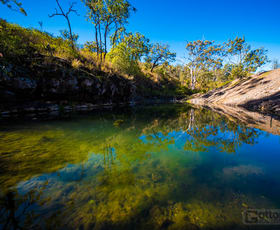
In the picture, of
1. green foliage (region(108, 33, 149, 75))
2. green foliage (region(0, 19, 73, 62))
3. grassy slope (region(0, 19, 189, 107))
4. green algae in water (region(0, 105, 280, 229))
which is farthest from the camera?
green foliage (region(108, 33, 149, 75))

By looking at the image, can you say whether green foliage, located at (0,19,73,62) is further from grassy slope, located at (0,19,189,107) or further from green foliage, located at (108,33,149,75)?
green foliage, located at (108,33,149,75)

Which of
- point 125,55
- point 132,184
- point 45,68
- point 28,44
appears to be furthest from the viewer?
point 125,55

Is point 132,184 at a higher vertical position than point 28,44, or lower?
lower

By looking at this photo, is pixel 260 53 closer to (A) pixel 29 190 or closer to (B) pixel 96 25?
(B) pixel 96 25

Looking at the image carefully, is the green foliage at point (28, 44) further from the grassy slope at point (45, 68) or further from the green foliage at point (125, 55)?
the green foliage at point (125, 55)

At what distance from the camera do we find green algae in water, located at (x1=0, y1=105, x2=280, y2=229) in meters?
1.72

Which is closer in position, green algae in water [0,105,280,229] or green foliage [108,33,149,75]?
green algae in water [0,105,280,229]

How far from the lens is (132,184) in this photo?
2438 millimetres

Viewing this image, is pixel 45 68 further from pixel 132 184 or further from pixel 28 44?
pixel 132 184

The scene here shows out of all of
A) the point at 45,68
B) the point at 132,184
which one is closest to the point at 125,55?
the point at 45,68

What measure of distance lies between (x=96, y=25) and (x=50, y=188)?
21.2m

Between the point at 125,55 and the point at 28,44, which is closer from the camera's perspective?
the point at 28,44

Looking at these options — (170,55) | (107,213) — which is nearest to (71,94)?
(107,213)

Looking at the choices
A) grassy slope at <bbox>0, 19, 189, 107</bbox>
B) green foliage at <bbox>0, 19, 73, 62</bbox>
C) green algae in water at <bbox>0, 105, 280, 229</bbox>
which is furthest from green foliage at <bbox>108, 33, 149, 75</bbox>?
green algae in water at <bbox>0, 105, 280, 229</bbox>
